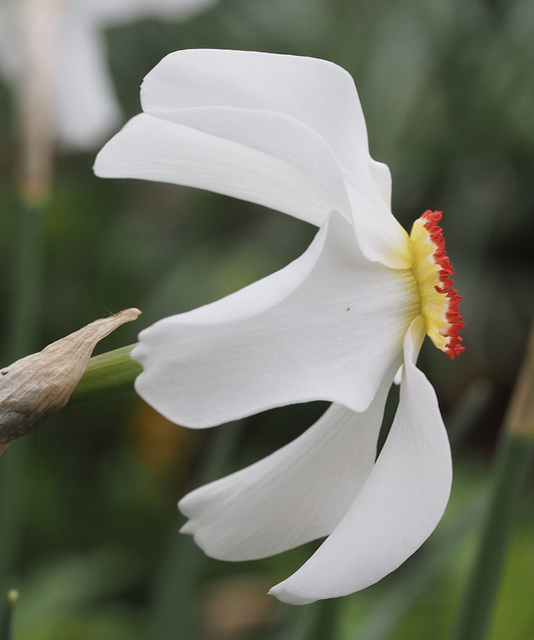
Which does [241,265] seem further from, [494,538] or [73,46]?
[494,538]

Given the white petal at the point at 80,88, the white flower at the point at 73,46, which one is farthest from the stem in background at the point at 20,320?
the white petal at the point at 80,88

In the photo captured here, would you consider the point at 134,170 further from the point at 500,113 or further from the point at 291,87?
the point at 500,113

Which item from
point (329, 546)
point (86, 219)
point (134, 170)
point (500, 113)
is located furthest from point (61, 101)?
point (500, 113)

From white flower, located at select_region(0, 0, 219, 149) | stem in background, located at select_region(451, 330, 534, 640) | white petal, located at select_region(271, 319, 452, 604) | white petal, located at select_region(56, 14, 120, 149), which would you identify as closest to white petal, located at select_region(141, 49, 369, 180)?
white petal, located at select_region(271, 319, 452, 604)

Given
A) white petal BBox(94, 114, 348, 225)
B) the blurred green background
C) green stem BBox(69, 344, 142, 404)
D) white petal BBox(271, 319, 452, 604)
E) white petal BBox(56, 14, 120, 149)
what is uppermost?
white petal BBox(94, 114, 348, 225)

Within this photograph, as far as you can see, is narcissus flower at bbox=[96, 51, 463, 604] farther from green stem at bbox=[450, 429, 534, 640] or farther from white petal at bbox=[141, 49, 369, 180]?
green stem at bbox=[450, 429, 534, 640]

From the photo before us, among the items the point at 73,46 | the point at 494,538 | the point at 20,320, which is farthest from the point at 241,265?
the point at 494,538
